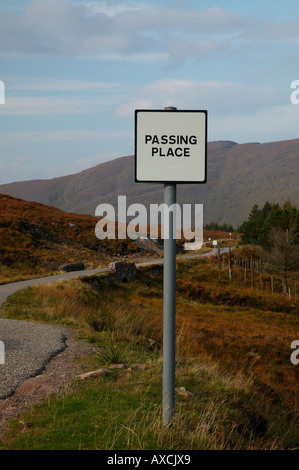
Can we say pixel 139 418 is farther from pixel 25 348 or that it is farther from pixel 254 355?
pixel 254 355

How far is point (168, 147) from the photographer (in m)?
4.46

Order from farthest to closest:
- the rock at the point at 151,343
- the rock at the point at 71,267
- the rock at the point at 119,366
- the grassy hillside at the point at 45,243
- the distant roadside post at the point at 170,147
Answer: the grassy hillside at the point at 45,243 < the rock at the point at 71,267 < the rock at the point at 151,343 < the rock at the point at 119,366 < the distant roadside post at the point at 170,147

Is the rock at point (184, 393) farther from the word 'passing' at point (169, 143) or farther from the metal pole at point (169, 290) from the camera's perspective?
the word 'passing' at point (169, 143)

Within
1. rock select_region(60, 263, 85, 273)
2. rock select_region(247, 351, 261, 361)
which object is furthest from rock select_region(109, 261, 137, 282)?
rock select_region(247, 351, 261, 361)

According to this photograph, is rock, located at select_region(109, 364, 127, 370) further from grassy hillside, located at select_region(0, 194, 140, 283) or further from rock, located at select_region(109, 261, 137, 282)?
rock, located at select_region(109, 261, 137, 282)

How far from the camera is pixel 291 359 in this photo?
2164 centimetres

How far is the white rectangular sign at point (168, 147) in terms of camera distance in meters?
4.45

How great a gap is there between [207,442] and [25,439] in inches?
71.1

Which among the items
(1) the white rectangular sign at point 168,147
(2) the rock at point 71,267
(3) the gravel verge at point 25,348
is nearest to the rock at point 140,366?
(3) the gravel verge at point 25,348

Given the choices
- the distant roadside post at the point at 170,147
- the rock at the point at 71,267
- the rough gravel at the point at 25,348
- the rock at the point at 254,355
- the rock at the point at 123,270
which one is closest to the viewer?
the distant roadside post at the point at 170,147

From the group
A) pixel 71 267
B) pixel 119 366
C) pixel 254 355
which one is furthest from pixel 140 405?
pixel 71 267

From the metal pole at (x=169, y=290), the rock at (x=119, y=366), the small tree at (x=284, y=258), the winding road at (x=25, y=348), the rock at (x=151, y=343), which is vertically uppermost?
the metal pole at (x=169, y=290)

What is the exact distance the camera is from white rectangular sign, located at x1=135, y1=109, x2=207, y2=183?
4453 millimetres
